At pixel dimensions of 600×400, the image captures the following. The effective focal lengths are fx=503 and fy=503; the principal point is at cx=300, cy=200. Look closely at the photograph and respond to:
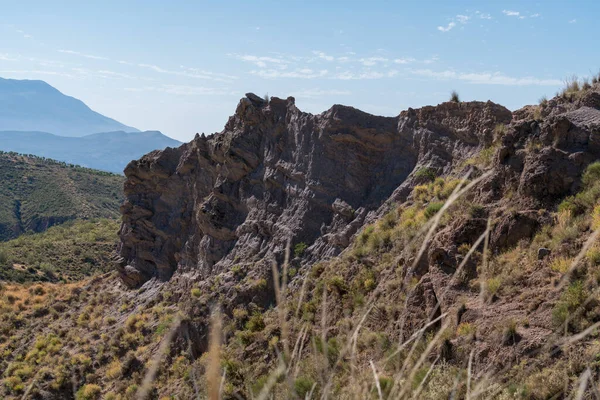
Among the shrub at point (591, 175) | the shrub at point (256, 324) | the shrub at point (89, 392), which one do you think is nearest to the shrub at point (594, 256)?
the shrub at point (591, 175)

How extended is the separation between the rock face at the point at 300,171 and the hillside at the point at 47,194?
152ft

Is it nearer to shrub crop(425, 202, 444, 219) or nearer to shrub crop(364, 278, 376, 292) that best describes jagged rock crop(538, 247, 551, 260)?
shrub crop(425, 202, 444, 219)

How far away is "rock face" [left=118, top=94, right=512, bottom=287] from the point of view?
1569 centimetres

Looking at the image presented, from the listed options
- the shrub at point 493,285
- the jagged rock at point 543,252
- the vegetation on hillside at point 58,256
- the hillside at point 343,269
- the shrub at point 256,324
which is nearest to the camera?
Answer: the hillside at point 343,269

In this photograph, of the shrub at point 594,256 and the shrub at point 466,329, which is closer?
the shrub at point 594,256

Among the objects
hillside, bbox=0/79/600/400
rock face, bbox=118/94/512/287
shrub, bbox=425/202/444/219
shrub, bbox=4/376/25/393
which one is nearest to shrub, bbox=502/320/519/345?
hillside, bbox=0/79/600/400

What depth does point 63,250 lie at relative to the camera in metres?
40.2

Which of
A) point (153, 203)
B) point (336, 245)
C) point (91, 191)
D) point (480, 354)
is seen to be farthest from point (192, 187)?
point (91, 191)

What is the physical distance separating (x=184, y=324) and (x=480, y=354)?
1002 cm

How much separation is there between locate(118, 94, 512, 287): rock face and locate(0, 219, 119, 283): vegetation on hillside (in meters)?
14.3

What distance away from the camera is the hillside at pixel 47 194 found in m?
63.1

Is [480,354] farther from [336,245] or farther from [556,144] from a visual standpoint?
[336,245]

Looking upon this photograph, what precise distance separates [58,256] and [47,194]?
117 ft

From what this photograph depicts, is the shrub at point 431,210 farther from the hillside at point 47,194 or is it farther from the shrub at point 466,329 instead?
the hillside at point 47,194
